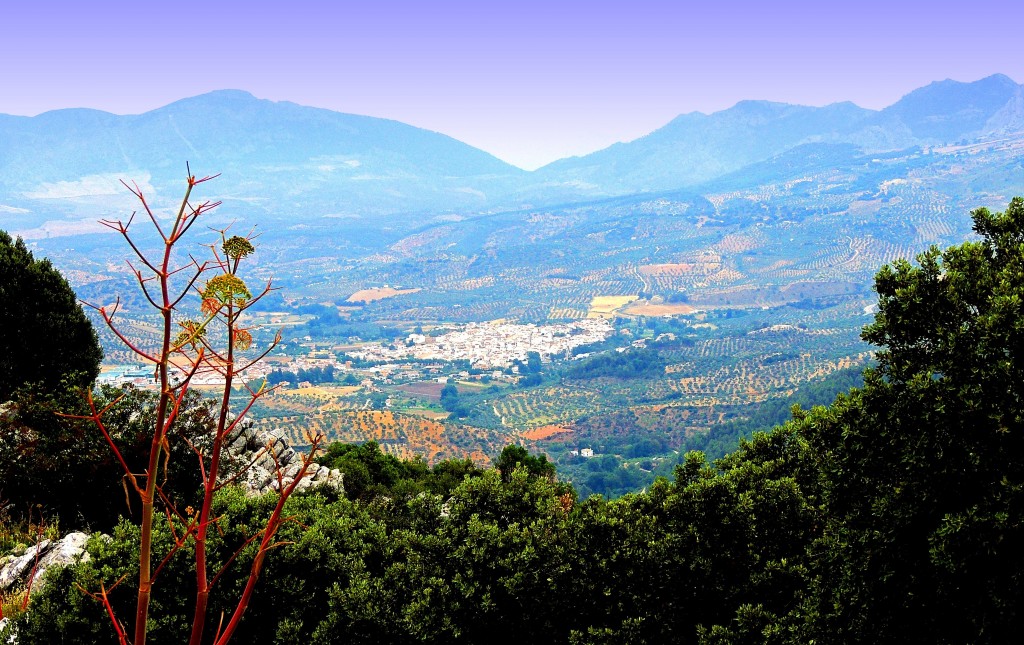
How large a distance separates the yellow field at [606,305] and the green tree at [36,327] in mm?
138940

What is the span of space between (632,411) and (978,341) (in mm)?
77124

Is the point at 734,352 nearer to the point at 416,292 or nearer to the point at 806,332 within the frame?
the point at 806,332

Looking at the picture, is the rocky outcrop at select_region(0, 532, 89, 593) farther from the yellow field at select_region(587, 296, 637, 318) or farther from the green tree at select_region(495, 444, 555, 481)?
the yellow field at select_region(587, 296, 637, 318)

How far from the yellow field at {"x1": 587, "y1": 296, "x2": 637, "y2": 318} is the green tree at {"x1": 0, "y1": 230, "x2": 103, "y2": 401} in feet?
456

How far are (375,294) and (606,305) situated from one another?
62537 mm

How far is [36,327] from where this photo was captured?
17984 millimetres

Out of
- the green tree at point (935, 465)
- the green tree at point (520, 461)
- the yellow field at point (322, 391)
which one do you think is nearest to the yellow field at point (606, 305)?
the yellow field at point (322, 391)

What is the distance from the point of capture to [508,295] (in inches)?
7062

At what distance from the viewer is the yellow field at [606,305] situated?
514 feet

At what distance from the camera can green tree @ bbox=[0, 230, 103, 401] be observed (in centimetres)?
1739

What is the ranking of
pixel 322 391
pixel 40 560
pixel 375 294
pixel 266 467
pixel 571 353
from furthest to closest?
1. pixel 375 294
2. pixel 571 353
3. pixel 322 391
4. pixel 266 467
5. pixel 40 560

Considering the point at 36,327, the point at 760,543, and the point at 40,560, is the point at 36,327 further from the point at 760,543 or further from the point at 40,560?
the point at 760,543

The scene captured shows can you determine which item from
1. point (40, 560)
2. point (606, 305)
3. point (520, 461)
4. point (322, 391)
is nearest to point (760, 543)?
point (40, 560)

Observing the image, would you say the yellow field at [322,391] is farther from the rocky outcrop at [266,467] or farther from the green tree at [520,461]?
the rocky outcrop at [266,467]
